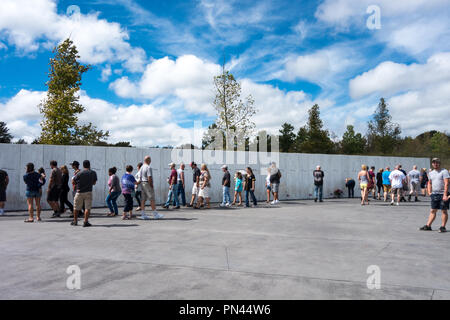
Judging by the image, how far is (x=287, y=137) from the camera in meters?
81.3

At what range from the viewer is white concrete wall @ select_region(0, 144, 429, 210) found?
1409cm

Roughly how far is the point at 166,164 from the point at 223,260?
1147 centimetres

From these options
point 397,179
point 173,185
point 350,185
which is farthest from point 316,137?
point 173,185

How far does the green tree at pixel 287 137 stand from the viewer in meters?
80.5

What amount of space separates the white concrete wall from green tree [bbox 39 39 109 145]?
24.6 feet

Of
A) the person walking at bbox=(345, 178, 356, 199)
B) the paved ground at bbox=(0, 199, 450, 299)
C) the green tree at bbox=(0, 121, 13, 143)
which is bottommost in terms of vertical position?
the paved ground at bbox=(0, 199, 450, 299)

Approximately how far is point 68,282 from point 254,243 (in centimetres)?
384

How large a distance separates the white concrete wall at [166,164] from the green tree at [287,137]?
5469 centimetres

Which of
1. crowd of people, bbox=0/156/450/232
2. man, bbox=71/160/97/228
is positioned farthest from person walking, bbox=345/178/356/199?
man, bbox=71/160/97/228

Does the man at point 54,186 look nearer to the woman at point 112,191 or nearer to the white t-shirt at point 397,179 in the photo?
the woman at point 112,191

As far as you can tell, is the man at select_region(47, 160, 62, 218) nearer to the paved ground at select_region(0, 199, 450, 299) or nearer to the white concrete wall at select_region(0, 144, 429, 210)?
the paved ground at select_region(0, 199, 450, 299)
